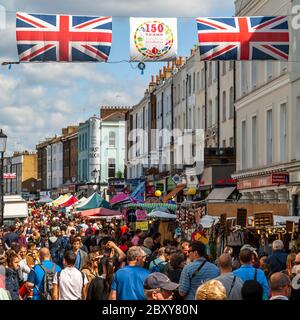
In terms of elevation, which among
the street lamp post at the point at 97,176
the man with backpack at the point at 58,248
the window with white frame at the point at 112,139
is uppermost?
the window with white frame at the point at 112,139

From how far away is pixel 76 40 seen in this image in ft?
65.0

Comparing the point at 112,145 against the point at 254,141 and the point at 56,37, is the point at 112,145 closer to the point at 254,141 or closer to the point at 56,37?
the point at 254,141

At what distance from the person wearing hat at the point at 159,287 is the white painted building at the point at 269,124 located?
2110cm

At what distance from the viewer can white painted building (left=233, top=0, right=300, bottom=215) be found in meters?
30.5

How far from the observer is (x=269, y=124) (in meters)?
34.7

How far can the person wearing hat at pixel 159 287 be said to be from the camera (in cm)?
860

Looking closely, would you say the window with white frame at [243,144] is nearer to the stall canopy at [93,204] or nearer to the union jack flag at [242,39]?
the stall canopy at [93,204]

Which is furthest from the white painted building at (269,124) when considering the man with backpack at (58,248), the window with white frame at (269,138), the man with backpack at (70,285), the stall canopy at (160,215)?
the man with backpack at (70,285)

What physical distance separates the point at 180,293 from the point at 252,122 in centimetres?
2737

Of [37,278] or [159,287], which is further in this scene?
[37,278]

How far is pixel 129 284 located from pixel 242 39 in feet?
35.9

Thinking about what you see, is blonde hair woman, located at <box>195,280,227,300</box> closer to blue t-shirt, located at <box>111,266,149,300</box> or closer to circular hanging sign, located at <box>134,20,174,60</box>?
blue t-shirt, located at <box>111,266,149,300</box>

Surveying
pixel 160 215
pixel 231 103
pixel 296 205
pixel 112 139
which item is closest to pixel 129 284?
pixel 160 215
